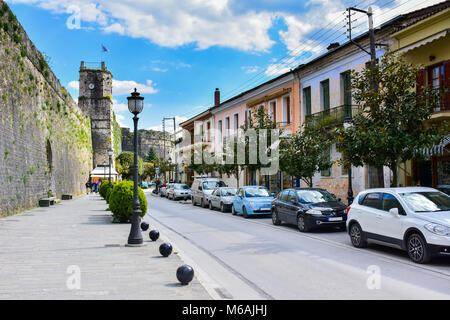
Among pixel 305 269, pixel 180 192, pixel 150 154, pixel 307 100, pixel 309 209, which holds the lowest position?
pixel 305 269

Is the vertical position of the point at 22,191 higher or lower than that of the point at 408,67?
lower

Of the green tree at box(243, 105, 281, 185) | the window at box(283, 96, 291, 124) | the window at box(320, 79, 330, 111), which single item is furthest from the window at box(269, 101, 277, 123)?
the window at box(320, 79, 330, 111)

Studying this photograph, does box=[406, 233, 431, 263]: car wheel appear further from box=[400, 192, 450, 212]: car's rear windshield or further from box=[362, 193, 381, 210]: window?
box=[362, 193, 381, 210]: window

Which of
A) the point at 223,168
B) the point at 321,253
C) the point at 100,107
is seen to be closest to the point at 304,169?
the point at 321,253

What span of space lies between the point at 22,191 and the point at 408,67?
56.8ft

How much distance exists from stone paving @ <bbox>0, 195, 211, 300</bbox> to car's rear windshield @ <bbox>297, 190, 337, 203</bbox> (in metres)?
5.55

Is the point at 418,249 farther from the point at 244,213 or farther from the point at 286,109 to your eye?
the point at 286,109

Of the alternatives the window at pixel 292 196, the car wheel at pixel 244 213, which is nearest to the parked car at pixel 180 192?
the car wheel at pixel 244 213

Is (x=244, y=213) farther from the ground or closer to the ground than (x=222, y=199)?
closer to the ground

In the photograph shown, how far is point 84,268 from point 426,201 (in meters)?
7.19

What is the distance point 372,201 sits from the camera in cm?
1011

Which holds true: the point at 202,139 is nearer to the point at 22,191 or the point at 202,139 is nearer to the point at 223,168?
the point at 223,168

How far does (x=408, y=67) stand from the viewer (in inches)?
518

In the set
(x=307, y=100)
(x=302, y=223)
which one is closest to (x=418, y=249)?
(x=302, y=223)
